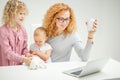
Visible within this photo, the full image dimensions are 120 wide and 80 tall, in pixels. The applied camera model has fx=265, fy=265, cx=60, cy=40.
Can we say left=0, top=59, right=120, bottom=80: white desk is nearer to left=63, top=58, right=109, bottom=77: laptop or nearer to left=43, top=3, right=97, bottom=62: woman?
left=63, top=58, right=109, bottom=77: laptop

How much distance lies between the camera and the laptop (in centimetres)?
143

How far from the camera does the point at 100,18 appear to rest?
2.98 meters

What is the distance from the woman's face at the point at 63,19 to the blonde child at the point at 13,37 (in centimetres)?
26

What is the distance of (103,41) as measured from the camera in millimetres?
3055

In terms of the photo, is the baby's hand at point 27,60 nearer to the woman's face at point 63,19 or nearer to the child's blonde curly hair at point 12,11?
the child's blonde curly hair at point 12,11

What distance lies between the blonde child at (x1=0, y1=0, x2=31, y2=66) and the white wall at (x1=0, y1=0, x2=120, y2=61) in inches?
29.0

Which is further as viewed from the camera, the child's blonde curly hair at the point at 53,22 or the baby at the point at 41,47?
the child's blonde curly hair at the point at 53,22

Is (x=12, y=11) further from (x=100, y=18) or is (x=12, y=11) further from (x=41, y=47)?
(x=100, y=18)

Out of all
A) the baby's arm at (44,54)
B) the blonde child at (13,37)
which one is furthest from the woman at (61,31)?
the blonde child at (13,37)

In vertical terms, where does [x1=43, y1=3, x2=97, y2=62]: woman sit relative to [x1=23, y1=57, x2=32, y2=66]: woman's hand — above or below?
above

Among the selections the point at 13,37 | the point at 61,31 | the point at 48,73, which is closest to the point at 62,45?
the point at 61,31

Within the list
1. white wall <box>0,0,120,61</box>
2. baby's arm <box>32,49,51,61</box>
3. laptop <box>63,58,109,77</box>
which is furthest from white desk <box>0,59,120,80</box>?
white wall <box>0,0,120,61</box>

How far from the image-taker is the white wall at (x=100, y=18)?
2.66 metres

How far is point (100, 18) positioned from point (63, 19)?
1.11m
